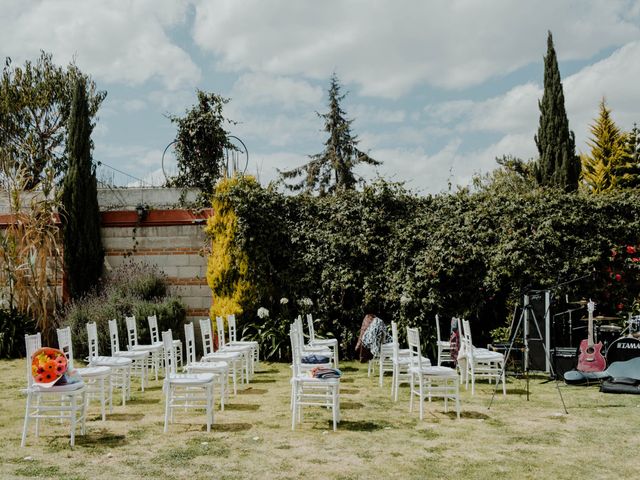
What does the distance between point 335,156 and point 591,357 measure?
1887cm

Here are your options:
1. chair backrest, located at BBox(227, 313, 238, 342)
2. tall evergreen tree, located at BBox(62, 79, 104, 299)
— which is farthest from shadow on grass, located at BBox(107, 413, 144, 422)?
tall evergreen tree, located at BBox(62, 79, 104, 299)

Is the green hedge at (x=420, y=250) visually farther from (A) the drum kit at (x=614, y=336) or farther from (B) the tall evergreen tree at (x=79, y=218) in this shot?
(B) the tall evergreen tree at (x=79, y=218)

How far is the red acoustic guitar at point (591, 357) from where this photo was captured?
29.1 ft

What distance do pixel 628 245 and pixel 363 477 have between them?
7.40 metres

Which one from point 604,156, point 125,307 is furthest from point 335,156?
point 125,307

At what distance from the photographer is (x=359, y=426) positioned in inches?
250

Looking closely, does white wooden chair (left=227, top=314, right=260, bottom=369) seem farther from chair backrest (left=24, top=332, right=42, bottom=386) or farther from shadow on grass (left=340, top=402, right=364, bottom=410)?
chair backrest (left=24, top=332, right=42, bottom=386)

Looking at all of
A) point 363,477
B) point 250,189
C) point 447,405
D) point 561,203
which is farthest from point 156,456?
point 561,203

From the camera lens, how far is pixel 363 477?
471cm

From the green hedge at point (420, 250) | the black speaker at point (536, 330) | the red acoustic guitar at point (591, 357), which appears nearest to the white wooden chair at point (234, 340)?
the green hedge at point (420, 250)

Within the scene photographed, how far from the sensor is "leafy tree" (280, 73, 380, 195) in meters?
26.8

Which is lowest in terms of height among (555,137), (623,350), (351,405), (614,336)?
(351,405)

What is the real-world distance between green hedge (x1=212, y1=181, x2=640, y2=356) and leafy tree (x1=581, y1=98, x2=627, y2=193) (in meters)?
9.56

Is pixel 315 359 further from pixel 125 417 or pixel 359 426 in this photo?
pixel 125 417
